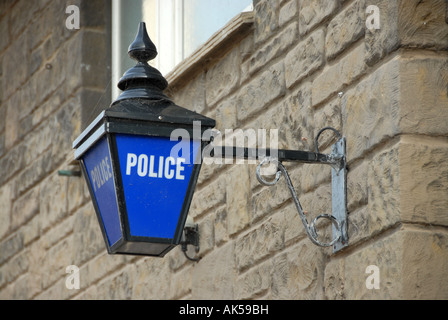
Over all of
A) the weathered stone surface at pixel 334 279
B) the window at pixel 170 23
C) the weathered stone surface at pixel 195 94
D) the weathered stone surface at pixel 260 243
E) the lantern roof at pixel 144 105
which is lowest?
the weathered stone surface at pixel 334 279

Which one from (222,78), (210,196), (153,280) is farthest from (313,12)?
(153,280)

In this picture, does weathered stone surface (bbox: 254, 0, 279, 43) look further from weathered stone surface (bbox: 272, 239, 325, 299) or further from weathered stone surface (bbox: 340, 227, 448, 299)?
weathered stone surface (bbox: 340, 227, 448, 299)

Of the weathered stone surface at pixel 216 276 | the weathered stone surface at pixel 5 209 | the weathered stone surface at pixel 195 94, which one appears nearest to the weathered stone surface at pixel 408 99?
the weathered stone surface at pixel 216 276

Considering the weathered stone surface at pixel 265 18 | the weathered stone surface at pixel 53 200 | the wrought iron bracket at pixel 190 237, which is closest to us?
the weathered stone surface at pixel 265 18

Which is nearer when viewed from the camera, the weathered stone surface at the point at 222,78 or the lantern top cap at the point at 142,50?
the lantern top cap at the point at 142,50

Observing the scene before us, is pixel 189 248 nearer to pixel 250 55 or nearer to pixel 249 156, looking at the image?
pixel 250 55

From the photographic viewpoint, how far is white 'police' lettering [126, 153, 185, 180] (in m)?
3.40

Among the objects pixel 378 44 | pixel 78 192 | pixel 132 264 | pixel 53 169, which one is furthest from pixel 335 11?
pixel 53 169

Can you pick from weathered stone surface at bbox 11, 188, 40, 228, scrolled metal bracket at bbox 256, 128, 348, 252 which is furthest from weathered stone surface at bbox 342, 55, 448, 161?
weathered stone surface at bbox 11, 188, 40, 228

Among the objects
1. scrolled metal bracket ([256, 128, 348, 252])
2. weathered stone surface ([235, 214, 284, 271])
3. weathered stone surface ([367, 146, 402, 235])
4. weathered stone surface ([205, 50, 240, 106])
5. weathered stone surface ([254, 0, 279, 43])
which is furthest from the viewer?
weathered stone surface ([205, 50, 240, 106])

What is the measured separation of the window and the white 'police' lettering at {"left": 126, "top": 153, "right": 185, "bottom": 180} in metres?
1.70

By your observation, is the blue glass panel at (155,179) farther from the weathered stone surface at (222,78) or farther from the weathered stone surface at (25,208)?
the weathered stone surface at (25,208)

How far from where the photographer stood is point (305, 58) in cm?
428

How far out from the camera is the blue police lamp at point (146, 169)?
11.1ft
